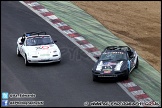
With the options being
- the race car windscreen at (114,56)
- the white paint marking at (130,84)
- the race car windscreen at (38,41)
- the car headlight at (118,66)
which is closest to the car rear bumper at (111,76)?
the car headlight at (118,66)

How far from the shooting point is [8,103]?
72.1 ft

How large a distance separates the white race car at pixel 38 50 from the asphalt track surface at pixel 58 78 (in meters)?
0.39

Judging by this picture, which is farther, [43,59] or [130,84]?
[43,59]

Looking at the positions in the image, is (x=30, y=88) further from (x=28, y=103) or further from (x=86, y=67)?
(x=86, y=67)

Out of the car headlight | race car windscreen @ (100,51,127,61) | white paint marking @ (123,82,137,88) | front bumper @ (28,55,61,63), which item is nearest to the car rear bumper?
the car headlight

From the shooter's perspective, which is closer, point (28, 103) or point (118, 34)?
point (28, 103)

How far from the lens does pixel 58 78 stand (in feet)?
82.7

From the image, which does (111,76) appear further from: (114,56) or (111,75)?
(114,56)

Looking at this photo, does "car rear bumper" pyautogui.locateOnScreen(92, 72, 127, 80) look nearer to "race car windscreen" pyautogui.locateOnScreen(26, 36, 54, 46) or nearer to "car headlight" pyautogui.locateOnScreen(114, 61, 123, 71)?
"car headlight" pyautogui.locateOnScreen(114, 61, 123, 71)

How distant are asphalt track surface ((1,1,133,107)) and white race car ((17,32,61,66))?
0.39 m

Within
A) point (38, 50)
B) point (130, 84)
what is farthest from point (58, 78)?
point (130, 84)

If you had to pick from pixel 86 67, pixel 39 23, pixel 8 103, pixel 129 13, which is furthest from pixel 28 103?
pixel 129 13

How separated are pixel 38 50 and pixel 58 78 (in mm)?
2849

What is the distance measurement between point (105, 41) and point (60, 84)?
25.8 ft
